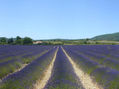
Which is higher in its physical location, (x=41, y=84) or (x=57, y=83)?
(x=57, y=83)

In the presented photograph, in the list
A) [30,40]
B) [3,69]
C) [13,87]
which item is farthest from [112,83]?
[30,40]

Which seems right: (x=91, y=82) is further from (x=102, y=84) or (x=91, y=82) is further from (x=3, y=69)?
(x=3, y=69)

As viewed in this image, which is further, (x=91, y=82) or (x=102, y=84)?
(x=91, y=82)

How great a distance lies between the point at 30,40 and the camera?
6825cm

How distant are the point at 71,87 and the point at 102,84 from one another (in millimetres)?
1873

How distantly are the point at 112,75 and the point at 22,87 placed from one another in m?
3.19

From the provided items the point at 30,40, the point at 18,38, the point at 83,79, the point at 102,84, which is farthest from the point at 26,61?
the point at 18,38

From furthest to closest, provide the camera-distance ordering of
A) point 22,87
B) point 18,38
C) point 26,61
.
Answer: point 18,38 < point 26,61 < point 22,87

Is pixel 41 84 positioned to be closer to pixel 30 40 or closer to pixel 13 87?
pixel 13 87

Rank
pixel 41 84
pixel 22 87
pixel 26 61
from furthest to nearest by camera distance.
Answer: pixel 26 61 < pixel 41 84 < pixel 22 87

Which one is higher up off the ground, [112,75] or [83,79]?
[112,75]

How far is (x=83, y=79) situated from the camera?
Answer: 778 centimetres

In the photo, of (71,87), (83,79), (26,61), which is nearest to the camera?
(71,87)

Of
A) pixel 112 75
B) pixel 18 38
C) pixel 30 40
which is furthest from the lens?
pixel 18 38
